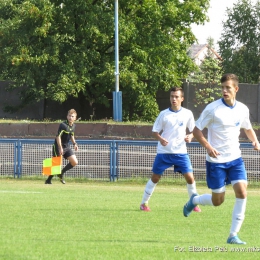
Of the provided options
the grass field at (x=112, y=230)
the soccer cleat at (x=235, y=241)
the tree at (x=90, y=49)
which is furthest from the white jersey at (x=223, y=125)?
the tree at (x=90, y=49)

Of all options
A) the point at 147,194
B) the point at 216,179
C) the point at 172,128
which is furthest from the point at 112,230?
the point at 172,128

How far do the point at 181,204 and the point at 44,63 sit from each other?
2431 centimetres

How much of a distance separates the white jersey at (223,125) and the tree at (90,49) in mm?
28392

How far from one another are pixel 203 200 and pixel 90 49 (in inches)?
1160

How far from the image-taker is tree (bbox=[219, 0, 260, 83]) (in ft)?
192

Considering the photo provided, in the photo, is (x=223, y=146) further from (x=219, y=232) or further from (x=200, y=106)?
(x=200, y=106)

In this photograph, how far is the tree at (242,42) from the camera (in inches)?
2301

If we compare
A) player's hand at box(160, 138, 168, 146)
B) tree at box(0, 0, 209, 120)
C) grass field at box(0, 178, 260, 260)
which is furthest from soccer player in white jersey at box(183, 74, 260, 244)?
tree at box(0, 0, 209, 120)

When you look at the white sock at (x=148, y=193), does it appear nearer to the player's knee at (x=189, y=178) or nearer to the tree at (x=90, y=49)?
the player's knee at (x=189, y=178)

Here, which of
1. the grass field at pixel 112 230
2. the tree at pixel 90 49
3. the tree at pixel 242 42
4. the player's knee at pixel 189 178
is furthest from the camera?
the tree at pixel 242 42

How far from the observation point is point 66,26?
38188 mm

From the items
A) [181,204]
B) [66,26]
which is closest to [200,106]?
[66,26]

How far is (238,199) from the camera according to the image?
8.84 metres

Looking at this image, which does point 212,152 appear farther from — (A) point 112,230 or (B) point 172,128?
(B) point 172,128
